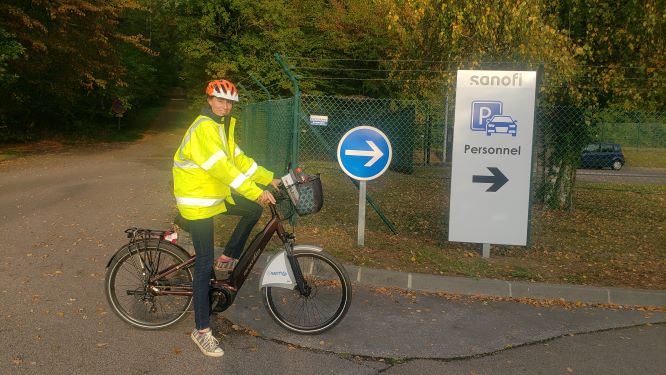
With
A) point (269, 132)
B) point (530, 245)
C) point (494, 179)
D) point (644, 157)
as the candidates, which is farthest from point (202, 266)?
point (644, 157)

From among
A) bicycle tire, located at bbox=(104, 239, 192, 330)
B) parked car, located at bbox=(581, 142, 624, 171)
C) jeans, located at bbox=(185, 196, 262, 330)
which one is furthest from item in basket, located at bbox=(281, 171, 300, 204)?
parked car, located at bbox=(581, 142, 624, 171)

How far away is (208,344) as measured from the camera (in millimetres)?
4566

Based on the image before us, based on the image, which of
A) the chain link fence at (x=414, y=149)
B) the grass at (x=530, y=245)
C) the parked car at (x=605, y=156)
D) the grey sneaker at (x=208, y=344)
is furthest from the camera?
the parked car at (x=605, y=156)

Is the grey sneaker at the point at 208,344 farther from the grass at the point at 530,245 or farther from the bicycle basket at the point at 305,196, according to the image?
the grass at the point at 530,245

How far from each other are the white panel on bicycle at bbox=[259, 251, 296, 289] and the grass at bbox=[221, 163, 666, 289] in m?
2.22

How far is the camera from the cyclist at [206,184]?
446cm

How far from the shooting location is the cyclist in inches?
176

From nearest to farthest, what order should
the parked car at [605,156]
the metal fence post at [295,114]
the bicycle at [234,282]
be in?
1. the bicycle at [234,282]
2. the metal fence post at [295,114]
3. the parked car at [605,156]

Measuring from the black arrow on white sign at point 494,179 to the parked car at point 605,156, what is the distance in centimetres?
2417

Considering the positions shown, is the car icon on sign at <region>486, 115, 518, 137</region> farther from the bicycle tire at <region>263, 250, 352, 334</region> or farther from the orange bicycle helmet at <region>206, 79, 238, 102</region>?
the orange bicycle helmet at <region>206, 79, 238, 102</region>

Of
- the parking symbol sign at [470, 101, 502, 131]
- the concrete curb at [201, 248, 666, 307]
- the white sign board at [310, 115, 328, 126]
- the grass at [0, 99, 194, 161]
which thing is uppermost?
the parking symbol sign at [470, 101, 502, 131]

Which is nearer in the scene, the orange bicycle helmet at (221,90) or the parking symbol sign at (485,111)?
the orange bicycle helmet at (221,90)

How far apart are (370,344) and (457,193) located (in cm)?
302

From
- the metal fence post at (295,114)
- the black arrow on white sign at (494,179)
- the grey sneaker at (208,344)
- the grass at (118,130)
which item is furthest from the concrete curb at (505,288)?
the grass at (118,130)
